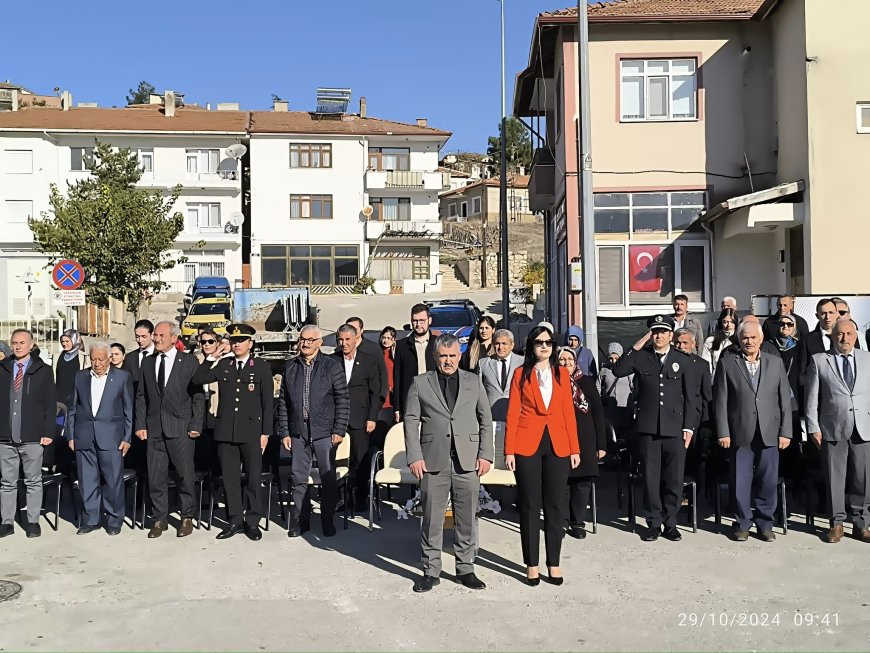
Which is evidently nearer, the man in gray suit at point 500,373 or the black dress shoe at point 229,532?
the black dress shoe at point 229,532

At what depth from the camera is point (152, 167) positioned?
1998 inches

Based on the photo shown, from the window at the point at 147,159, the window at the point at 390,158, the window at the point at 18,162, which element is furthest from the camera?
the window at the point at 390,158

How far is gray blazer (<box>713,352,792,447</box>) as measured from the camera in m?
8.03

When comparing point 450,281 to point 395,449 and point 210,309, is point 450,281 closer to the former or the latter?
point 210,309

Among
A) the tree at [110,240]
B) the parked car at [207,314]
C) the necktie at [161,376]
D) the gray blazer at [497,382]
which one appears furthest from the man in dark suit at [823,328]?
the tree at [110,240]

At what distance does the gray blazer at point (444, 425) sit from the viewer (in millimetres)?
6863

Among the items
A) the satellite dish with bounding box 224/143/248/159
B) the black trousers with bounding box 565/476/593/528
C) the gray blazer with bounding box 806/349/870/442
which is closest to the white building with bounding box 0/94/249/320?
the satellite dish with bounding box 224/143/248/159

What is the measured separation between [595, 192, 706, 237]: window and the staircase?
3523 centimetres

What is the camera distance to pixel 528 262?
6306 cm

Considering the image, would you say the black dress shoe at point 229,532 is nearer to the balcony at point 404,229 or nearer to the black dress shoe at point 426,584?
the black dress shoe at point 426,584

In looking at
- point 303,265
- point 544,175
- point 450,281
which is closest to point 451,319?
point 544,175

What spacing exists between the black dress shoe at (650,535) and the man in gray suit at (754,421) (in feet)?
2.24

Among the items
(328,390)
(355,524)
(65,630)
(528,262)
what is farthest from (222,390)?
(528,262)

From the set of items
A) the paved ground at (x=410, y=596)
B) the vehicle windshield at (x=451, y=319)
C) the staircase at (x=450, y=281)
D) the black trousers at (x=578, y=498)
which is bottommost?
the paved ground at (x=410, y=596)
